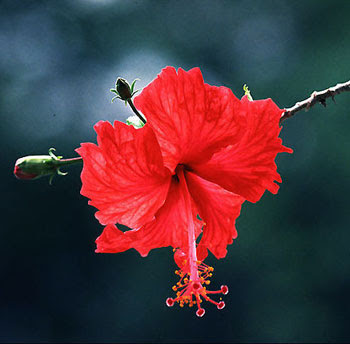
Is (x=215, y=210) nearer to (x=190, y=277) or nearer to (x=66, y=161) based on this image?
(x=190, y=277)

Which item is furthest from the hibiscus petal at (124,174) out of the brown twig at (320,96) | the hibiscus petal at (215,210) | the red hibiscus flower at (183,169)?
the brown twig at (320,96)

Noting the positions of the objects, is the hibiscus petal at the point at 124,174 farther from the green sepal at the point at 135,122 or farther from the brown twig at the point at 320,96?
the brown twig at the point at 320,96

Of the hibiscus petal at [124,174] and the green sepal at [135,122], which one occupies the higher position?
the green sepal at [135,122]

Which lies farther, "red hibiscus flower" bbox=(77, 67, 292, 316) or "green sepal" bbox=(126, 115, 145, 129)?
"green sepal" bbox=(126, 115, 145, 129)

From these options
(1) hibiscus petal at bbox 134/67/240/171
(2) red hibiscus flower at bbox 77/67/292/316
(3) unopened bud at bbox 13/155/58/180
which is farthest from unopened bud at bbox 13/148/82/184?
(1) hibiscus petal at bbox 134/67/240/171

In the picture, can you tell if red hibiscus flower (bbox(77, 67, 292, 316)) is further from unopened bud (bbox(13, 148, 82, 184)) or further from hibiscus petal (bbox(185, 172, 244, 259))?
unopened bud (bbox(13, 148, 82, 184))

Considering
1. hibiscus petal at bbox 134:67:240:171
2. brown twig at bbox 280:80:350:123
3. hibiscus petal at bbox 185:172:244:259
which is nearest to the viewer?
hibiscus petal at bbox 134:67:240:171

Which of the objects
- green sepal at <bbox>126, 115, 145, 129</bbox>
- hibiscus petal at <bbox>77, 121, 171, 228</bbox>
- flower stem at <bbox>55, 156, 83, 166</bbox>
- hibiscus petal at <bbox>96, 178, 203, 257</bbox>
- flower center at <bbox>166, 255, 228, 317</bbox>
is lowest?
flower center at <bbox>166, 255, 228, 317</bbox>
